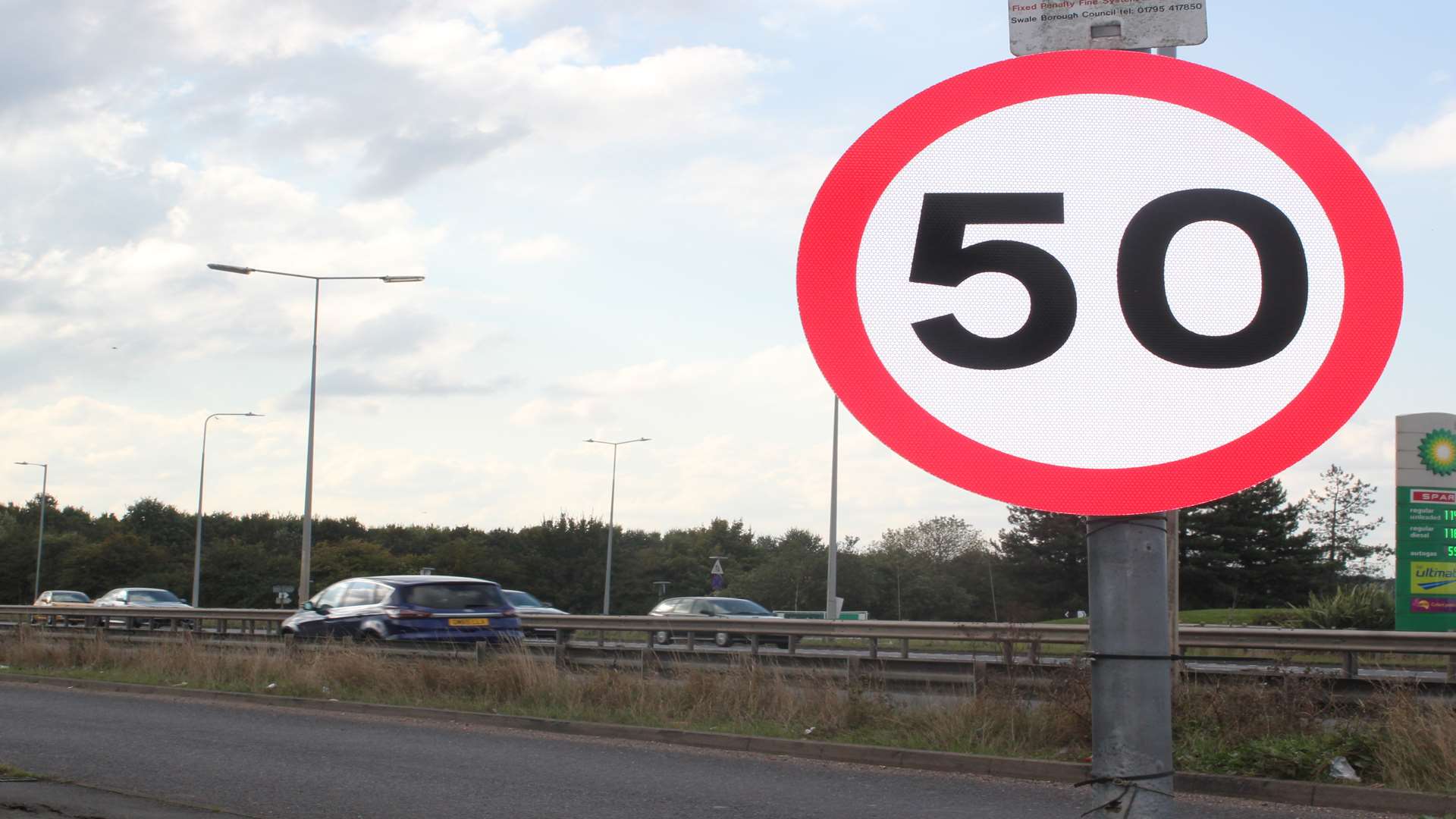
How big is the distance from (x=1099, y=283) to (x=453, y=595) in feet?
70.6

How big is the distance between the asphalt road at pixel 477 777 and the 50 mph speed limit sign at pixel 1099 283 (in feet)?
25.9

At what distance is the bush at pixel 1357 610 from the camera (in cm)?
2633

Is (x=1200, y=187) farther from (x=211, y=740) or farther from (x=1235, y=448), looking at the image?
(x=211, y=740)

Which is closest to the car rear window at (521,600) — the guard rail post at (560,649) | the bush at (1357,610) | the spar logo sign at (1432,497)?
the guard rail post at (560,649)

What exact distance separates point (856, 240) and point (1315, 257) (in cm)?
51

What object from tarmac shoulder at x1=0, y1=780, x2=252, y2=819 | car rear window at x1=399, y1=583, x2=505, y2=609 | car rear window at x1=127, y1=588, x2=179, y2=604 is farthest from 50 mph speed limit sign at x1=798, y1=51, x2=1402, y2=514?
car rear window at x1=127, y1=588, x2=179, y2=604

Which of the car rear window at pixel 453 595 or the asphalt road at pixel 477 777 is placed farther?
the car rear window at pixel 453 595

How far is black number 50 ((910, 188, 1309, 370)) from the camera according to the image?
1562 millimetres

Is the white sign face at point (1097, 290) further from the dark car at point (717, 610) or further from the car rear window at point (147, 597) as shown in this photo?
the car rear window at point (147, 597)

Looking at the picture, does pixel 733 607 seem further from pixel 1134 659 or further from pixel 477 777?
pixel 1134 659

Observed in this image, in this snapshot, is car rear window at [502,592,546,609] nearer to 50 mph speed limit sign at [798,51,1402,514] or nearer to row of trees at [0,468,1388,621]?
row of trees at [0,468,1388,621]

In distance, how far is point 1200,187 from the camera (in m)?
1.61

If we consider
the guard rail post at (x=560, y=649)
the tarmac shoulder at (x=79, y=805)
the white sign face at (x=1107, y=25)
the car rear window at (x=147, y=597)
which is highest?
the white sign face at (x=1107, y=25)

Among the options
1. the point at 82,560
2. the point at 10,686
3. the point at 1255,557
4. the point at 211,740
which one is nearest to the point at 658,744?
the point at 211,740
